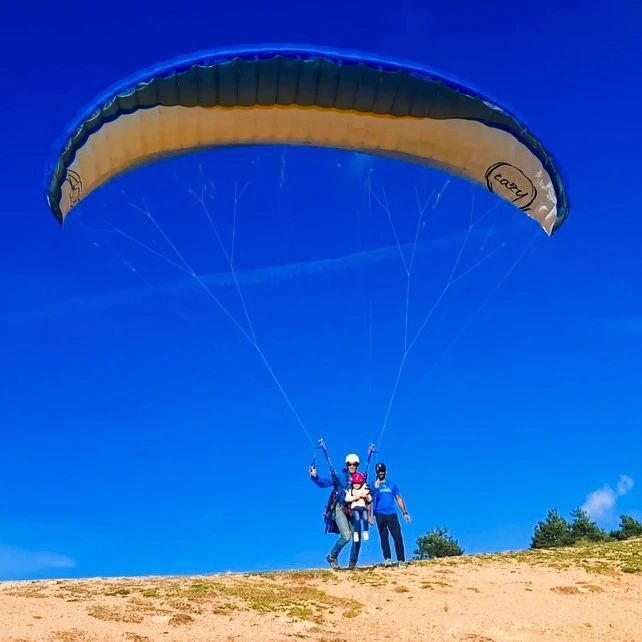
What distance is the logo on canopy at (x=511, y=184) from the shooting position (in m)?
13.8

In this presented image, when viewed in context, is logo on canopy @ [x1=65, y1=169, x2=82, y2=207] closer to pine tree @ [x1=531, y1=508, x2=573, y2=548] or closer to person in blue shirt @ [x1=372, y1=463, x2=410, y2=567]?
person in blue shirt @ [x1=372, y1=463, x2=410, y2=567]

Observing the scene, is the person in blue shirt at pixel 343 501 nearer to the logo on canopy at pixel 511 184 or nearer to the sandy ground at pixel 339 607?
the sandy ground at pixel 339 607

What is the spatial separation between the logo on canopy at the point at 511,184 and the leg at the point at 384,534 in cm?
665

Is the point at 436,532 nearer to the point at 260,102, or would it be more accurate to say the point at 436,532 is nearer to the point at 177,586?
the point at 177,586

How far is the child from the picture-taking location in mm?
13906

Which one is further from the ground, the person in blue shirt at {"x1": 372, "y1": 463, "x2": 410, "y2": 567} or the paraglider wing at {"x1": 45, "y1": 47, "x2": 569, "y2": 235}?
the paraglider wing at {"x1": 45, "y1": 47, "x2": 569, "y2": 235}

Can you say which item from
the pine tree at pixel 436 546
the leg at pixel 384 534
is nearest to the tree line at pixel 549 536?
the pine tree at pixel 436 546

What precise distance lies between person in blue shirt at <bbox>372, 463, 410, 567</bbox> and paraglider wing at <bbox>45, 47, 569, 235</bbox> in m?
6.07

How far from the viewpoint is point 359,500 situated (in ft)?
45.6

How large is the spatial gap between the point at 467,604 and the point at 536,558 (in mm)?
4253

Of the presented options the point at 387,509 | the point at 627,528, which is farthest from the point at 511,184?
the point at 627,528

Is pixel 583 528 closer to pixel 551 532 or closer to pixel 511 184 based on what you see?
pixel 551 532

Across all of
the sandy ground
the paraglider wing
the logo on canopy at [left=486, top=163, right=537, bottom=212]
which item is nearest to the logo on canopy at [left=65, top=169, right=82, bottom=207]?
Answer: the paraglider wing

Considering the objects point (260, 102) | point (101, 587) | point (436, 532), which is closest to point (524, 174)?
point (260, 102)
